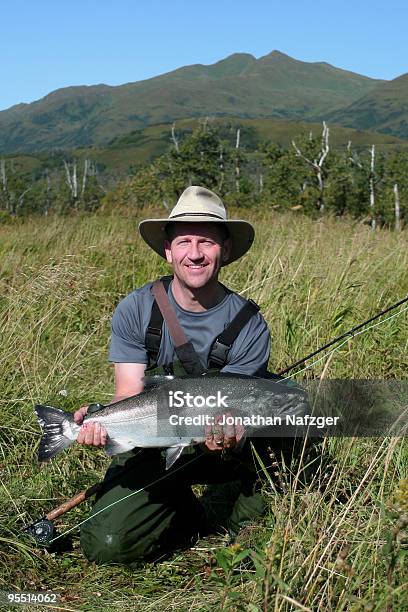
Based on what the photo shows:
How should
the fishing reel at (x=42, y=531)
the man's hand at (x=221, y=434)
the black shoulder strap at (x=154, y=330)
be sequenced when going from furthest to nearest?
the black shoulder strap at (x=154, y=330) < the fishing reel at (x=42, y=531) < the man's hand at (x=221, y=434)

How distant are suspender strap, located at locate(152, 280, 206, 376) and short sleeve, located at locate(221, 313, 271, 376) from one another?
15cm

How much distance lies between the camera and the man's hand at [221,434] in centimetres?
295

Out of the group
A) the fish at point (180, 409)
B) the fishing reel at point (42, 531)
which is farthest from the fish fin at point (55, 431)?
the fishing reel at point (42, 531)

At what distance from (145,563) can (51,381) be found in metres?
1.53

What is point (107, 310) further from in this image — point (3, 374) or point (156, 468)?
point (156, 468)

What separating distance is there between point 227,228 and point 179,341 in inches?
25.6

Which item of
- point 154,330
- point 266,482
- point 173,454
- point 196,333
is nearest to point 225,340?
point 196,333

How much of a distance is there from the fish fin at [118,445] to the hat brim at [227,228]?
43.7 inches

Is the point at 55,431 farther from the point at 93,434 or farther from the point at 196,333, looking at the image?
the point at 196,333

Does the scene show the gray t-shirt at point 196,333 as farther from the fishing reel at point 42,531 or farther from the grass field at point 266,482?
the fishing reel at point 42,531

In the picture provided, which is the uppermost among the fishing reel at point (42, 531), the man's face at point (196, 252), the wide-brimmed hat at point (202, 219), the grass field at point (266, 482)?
the wide-brimmed hat at point (202, 219)

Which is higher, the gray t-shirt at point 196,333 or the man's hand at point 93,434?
the gray t-shirt at point 196,333

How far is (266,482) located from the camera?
3533mm

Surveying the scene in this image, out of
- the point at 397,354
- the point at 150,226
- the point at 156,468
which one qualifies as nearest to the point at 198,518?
the point at 156,468
